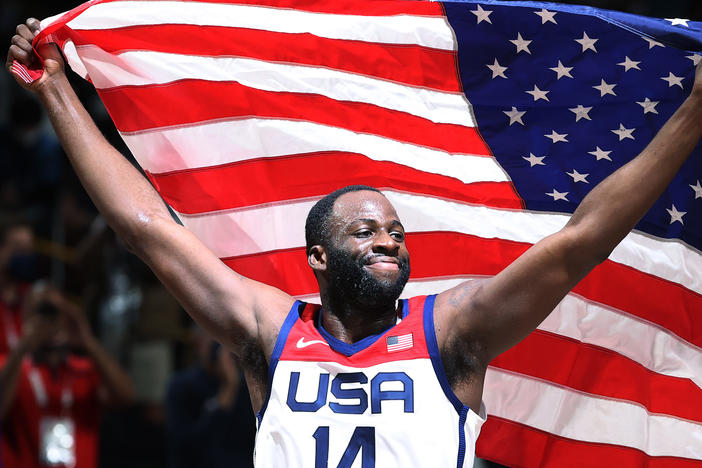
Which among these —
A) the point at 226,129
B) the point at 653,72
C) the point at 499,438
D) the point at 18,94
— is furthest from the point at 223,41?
the point at 18,94

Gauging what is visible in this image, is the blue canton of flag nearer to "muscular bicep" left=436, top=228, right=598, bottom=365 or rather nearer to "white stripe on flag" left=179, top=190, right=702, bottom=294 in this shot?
"white stripe on flag" left=179, top=190, right=702, bottom=294

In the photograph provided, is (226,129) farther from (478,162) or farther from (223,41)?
(478,162)

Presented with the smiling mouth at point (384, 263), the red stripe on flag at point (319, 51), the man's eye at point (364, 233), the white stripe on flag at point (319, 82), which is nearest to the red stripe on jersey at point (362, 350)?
the smiling mouth at point (384, 263)

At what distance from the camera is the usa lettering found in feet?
11.6

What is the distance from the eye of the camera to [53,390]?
698 centimetres

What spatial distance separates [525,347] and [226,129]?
1774mm

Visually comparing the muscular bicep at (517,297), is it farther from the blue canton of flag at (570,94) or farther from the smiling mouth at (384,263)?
the blue canton of flag at (570,94)

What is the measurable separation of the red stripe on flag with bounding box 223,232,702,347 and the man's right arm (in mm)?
557

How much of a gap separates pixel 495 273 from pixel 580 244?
1.16m

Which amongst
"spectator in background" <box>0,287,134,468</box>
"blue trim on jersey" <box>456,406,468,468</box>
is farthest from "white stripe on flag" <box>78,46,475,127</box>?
"spectator in background" <box>0,287,134,468</box>

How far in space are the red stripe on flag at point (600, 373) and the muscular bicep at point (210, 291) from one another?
1251 mm

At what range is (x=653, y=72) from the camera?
433 centimetres

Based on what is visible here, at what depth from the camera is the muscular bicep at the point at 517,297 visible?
346cm

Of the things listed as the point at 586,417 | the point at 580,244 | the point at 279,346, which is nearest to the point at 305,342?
the point at 279,346
